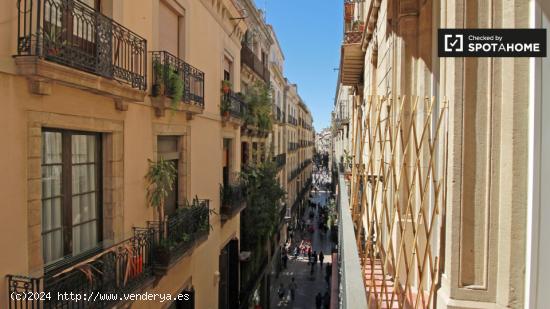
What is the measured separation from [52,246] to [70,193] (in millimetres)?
787

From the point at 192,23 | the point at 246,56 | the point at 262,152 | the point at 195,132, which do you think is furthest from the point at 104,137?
the point at 262,152

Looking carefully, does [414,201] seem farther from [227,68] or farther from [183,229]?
[227,68]

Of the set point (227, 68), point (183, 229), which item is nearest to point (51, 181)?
point (183, 229)

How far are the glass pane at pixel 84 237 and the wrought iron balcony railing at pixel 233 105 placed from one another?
712cm

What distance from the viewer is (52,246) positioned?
5.55 metres

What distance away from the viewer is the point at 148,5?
26.1 ft

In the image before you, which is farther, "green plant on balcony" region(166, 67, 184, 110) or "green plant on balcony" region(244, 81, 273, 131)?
"green plant on balcony" region(244, 81, 273, 131)

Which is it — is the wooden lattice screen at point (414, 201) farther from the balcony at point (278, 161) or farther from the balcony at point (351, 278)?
the balcony at point (278, 161)

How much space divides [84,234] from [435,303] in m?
5.20

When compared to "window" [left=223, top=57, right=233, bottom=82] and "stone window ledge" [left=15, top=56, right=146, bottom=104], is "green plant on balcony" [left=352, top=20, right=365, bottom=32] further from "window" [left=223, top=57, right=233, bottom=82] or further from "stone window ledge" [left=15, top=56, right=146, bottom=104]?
"stone window ledge" [left=15, top=56, right=146, bottom=104]

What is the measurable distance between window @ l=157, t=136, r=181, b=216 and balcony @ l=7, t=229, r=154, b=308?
1.63 metres

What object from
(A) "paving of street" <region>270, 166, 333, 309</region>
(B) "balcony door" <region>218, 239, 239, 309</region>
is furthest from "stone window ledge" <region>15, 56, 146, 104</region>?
(A) "paving of street" <region>270, 166, 333, 309</region>

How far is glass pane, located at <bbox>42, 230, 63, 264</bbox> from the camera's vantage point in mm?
5402

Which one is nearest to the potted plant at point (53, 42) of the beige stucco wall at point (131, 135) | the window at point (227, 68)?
the beige stucco wall at point (131, 135)
